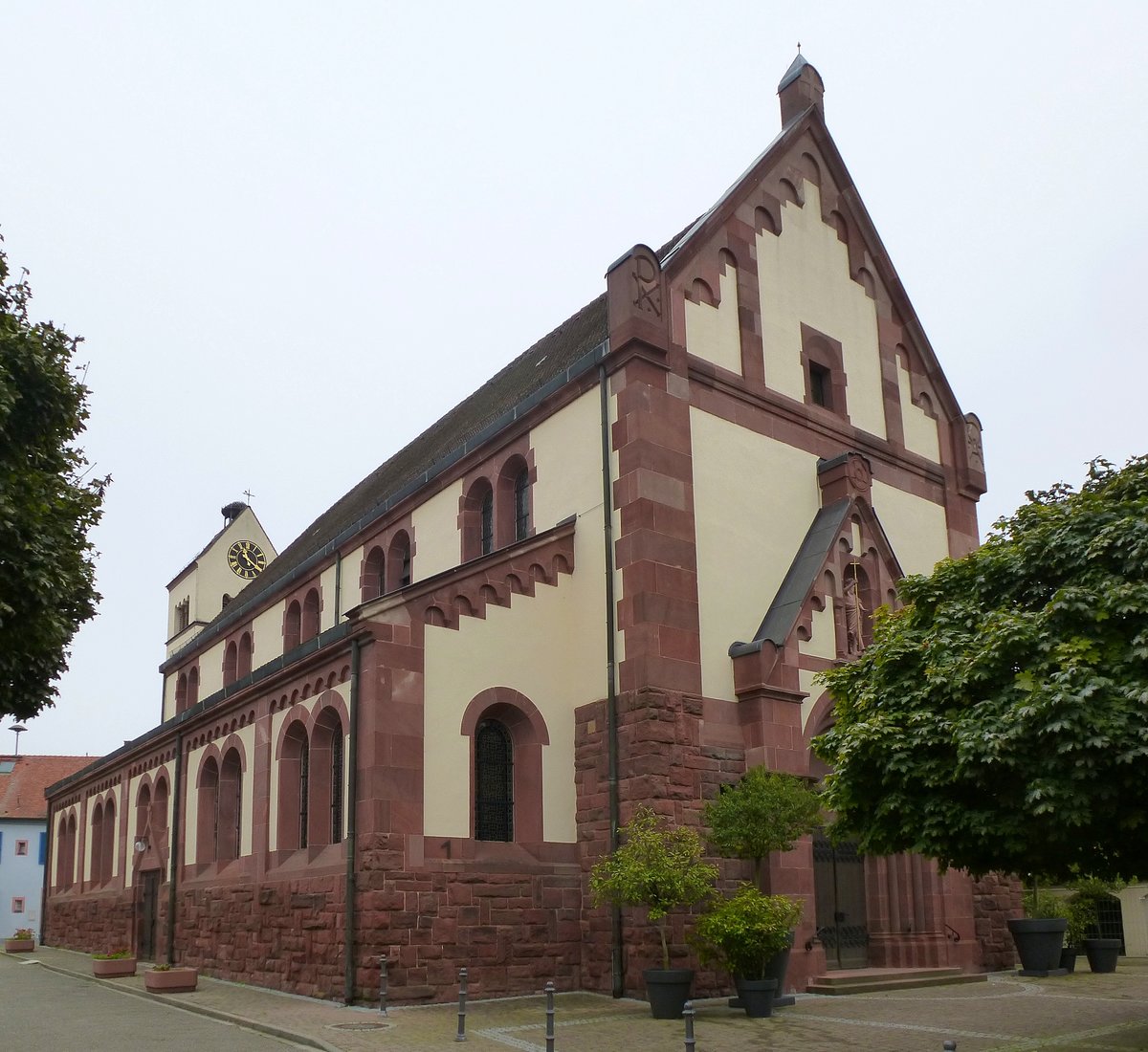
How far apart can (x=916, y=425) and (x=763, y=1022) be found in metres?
16.1

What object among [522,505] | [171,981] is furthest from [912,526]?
[171,981]

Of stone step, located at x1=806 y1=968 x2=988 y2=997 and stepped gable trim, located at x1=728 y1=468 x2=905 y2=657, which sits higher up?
stepped gable trim, located at x1=728 y1=468 x2=905 y2=657

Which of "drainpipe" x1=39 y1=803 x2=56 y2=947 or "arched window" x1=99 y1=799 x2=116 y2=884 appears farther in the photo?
"drainpipe" x1=39 y1=803 x2=56 y2=947

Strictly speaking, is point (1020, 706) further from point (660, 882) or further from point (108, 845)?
Result: point (108, 845)

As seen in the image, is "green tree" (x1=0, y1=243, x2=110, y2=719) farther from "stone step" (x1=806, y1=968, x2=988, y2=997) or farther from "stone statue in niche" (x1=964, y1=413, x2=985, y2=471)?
"stone statue in niche" (x1=964, y1=413, x2=985, y2=471)

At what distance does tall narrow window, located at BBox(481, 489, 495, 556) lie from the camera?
2643 centimetres

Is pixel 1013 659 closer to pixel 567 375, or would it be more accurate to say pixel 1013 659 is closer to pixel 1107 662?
pixel 1107 662

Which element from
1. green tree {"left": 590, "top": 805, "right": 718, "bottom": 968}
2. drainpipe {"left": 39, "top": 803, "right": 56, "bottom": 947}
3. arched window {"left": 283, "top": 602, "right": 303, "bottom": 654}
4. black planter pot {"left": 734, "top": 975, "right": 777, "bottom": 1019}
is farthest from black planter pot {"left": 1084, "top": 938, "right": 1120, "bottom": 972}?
drainpipe {"left": 39, "top": 803, "right": 56, "bottom": 947}

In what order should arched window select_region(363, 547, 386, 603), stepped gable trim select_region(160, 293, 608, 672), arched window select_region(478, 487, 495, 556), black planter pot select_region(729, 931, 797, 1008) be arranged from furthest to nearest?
arched window select_region(363, 547, 386, 603), arched window select_region(478, 487, 495, 556), stepped gable trim select_region(160, 293, 608, 672), black planter pot select_region(729, 931, 797, 1008)

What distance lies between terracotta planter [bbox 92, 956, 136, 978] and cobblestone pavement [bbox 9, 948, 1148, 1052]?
5040 millimetres

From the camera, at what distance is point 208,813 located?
2825 cm

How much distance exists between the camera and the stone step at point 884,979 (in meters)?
20.8

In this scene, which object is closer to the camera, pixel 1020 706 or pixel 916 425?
pixel 1020 706

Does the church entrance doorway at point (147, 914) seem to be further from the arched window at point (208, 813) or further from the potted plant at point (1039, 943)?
the potted plant at point (1039, 943)
